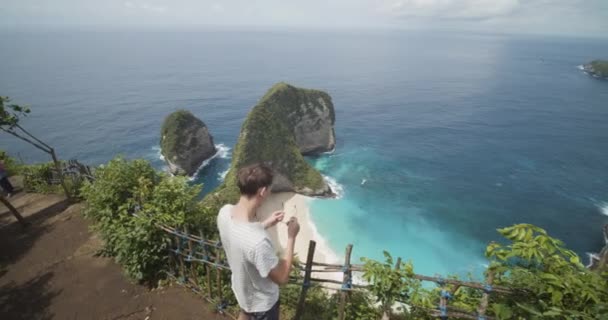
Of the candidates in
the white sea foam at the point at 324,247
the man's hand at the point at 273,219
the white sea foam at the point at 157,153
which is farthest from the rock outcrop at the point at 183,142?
the man's hand at the point at 273,219

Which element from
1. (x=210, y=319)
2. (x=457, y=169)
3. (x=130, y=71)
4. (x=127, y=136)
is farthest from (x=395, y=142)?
(x=130, y=71)

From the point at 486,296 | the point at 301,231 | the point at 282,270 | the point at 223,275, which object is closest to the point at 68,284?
the point at 223,275

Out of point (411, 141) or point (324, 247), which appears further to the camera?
point (411, 141)

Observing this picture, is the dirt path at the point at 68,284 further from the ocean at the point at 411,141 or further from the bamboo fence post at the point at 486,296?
the ocean at the point at 411,141

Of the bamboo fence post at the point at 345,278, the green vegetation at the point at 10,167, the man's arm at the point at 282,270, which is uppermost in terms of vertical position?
→ the man's arm at the point at 282,270

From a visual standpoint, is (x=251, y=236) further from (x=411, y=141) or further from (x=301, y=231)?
(x=411, y=141)

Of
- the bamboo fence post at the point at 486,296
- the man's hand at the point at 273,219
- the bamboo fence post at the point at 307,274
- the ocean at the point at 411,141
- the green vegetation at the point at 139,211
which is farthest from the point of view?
the ocean at the point at 411,141
